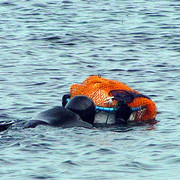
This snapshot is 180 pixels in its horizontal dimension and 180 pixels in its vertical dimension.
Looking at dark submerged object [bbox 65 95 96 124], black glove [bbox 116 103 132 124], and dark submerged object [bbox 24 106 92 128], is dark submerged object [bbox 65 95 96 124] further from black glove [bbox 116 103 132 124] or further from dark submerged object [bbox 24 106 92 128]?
black glove [bbox 116 103 132 124]

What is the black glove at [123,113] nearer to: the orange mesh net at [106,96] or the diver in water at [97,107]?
the diver in water at [97,107]

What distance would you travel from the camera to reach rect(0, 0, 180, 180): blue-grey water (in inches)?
388

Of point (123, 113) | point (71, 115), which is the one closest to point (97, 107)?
point (123, 113)

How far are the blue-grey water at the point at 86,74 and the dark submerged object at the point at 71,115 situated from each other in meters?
0.19

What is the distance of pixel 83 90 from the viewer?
12.8 m

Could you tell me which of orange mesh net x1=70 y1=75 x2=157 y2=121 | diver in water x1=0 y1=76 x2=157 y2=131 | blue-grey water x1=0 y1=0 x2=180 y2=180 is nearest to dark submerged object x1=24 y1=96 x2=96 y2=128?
diver in water x1=0 y1=76 x2=157 y2=131

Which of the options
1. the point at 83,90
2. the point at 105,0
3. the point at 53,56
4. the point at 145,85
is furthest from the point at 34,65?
the point at 105,0

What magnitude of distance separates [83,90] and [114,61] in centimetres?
531

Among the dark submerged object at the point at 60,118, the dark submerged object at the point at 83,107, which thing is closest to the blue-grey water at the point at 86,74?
the dark submerged object at the point at 60,118

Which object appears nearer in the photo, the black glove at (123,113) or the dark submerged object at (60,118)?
the dark submerged object at (60,118)

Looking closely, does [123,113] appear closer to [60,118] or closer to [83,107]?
[83,107]

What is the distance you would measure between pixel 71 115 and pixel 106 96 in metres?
1.00

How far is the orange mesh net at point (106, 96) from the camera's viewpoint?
40.7 feet

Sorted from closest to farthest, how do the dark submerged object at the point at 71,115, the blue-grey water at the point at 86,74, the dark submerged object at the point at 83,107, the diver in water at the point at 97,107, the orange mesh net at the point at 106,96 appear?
the blue-grey water at the point at 86,74 → the dark submerged object at the point at 71,115 → the diver in water at the point at 97,107 → the dark submerged object at the point at 83,107 → the orange mesh net at the point at 106,96
